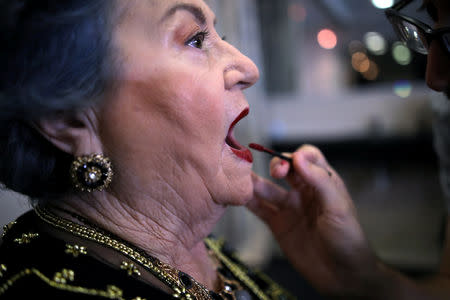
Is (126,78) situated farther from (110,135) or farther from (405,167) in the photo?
(405,167)

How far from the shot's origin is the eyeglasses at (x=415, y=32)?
29.4 inches

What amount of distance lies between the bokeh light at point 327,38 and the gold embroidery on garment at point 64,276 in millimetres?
3669

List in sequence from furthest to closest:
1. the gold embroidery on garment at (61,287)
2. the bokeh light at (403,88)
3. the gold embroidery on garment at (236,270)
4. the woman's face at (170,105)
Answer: the bokeh light at (403,88) → the gold embroidery on garment at (236,270) → the woman's face at (170,105) → the gold embroidery on garment at (61,287)

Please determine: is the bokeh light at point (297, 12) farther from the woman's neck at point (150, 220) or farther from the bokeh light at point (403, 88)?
the woman's neck at point (150, 220)

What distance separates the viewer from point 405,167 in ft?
9.30

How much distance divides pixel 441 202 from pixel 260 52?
1.83 m

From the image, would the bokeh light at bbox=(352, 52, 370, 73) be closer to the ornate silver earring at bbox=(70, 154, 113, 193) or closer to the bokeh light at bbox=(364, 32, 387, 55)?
the bokeh light at bbox=(364, 32, 387, 55)

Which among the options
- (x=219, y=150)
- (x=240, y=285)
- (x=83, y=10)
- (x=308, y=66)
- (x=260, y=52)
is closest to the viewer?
(x=83, y=10)

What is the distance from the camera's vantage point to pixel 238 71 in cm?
78

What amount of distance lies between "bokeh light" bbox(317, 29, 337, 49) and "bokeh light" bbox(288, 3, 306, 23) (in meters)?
0.36

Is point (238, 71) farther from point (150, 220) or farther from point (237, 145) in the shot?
point (150, 220)

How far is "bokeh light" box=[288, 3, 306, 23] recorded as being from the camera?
3.31 metres

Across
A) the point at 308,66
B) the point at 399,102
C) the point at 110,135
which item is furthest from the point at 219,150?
the point at 308,66

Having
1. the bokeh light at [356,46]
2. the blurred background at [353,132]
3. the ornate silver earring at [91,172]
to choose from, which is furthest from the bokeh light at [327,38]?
the ornate silver earring at [91,172]
